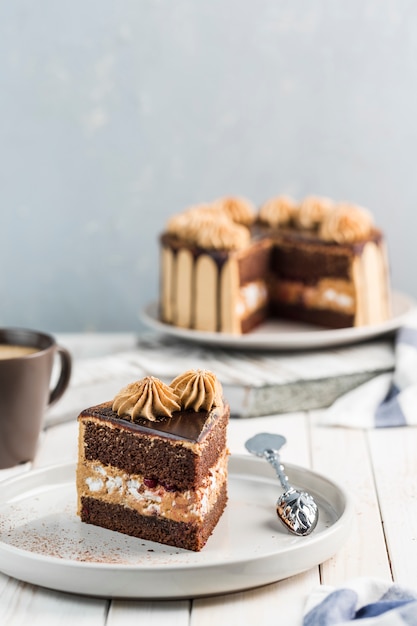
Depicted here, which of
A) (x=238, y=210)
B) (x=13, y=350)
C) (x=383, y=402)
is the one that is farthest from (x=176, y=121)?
(x=13, y=350)

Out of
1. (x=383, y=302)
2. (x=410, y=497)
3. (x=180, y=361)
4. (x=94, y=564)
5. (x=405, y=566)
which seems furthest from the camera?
(x=383, y=302)

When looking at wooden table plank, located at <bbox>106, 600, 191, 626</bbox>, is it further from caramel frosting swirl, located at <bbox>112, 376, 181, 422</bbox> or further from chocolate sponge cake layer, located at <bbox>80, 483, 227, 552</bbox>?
caramel frosting swirl, located at <bbox>112, 376, 181, 422</bbox>

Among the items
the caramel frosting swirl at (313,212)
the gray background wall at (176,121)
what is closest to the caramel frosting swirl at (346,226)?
the caramel frosting swirl at (313,212)

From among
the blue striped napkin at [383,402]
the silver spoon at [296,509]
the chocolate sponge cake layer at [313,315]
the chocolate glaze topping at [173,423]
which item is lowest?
the blue striped napkin at [383,402]

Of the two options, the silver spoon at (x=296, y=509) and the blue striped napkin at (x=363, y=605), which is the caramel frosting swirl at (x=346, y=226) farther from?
the blue striped napkin at (x=363, y=605)

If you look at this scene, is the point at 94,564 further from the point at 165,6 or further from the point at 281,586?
the point at 165,6

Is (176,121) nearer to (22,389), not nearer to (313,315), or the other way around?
(313,315)

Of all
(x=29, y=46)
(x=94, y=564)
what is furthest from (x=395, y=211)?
(x=94, y=564)

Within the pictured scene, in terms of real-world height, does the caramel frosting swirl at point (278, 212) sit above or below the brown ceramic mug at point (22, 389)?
above
